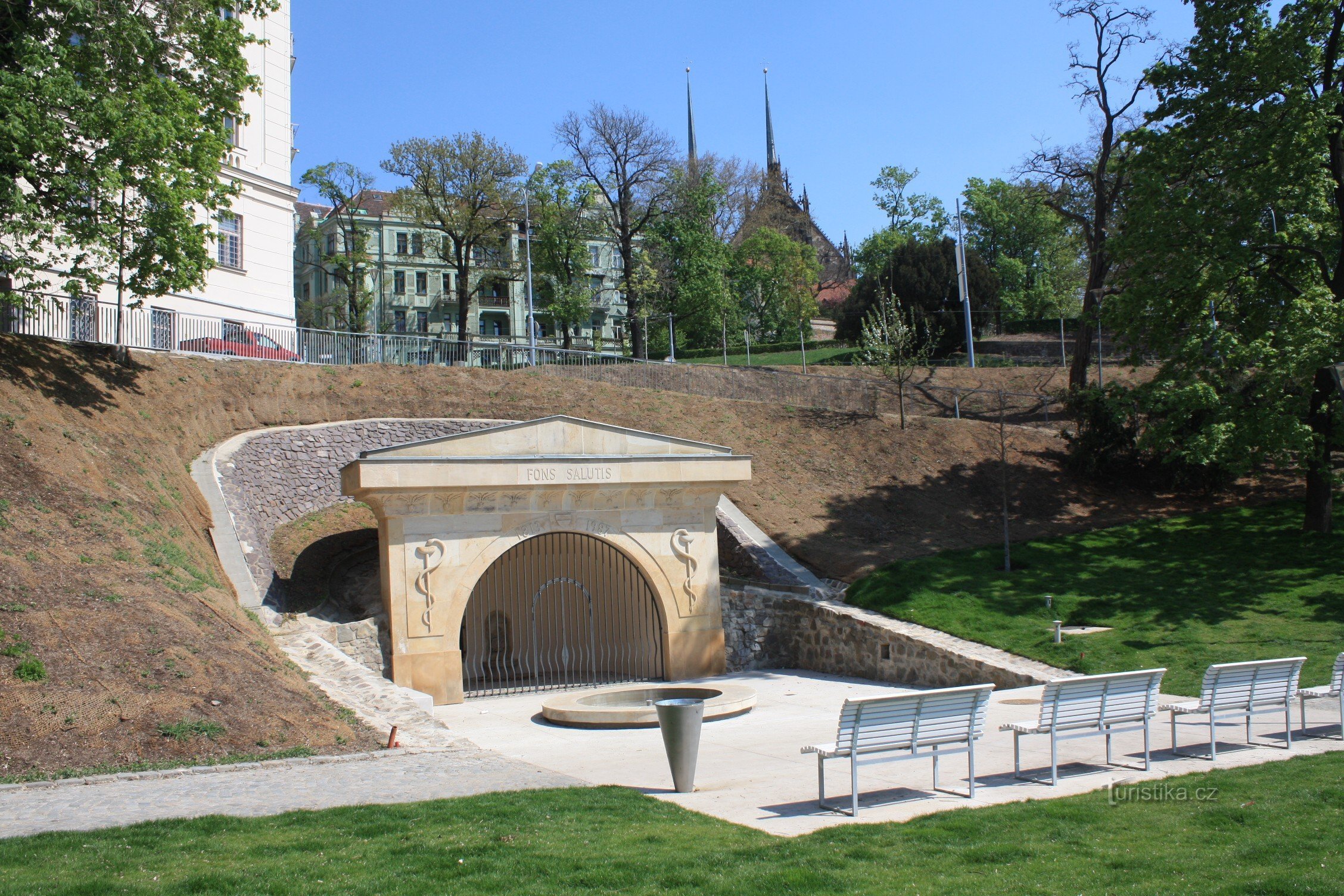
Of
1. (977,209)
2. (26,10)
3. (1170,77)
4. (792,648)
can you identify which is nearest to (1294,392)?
(1170,77)

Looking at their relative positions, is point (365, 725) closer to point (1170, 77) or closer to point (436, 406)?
point (436, 406)

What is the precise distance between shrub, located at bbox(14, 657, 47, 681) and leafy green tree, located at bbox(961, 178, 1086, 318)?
5733 centimetres

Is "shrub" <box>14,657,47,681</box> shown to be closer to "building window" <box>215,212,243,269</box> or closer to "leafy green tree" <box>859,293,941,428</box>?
"building window" <box>215,212,243,269</box>

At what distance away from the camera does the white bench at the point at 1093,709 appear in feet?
30.9

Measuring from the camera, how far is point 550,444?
19.1 meters

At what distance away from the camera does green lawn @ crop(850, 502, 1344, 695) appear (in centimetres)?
1670

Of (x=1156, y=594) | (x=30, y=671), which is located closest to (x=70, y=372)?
(x=30, y=671)

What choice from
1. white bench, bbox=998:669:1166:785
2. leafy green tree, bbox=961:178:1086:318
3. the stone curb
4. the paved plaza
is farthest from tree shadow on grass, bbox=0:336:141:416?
leafy green tree, bbox=961:178:1086:318

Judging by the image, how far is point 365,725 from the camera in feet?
40.0

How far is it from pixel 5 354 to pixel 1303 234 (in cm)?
2787

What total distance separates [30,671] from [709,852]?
28.0 feet

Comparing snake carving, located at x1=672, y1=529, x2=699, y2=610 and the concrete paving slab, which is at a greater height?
snake carving, located at x1=672, y1=529, x2=699, y2=610

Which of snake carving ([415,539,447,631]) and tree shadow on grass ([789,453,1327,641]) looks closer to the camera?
snake carving ([415,539,447,631])

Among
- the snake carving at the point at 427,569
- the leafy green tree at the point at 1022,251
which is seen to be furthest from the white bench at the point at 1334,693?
the leafy green tree at the point at 1022,251
